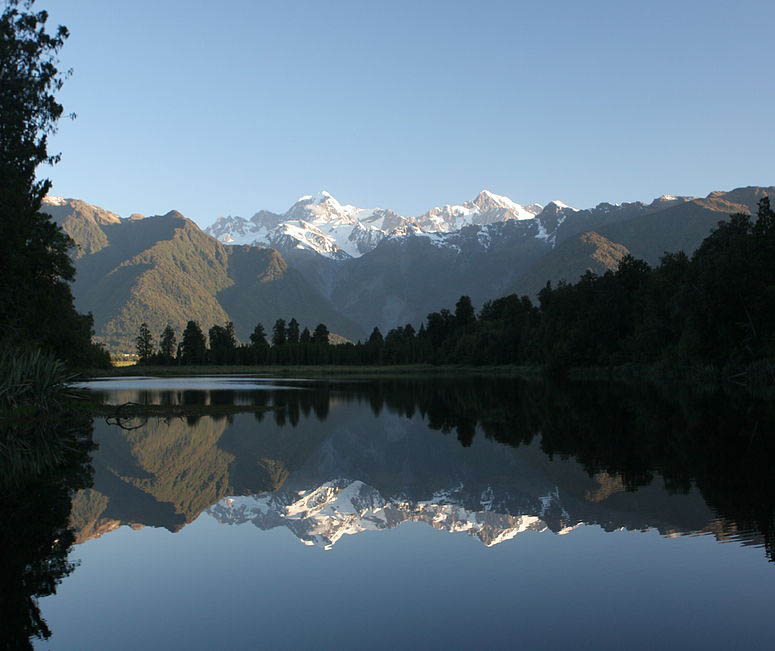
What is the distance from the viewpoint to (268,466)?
33.3 m

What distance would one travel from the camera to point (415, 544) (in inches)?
757

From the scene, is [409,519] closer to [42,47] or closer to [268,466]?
[268,466]

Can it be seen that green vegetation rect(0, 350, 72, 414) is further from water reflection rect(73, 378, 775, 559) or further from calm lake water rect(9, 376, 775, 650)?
calm lake water rect(9, 376, 775, 650)

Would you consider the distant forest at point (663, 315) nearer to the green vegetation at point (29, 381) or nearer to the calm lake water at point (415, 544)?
the calm lake water at point (415, 544)

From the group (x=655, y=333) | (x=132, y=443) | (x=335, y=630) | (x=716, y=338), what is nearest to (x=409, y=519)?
(x=335, y=630)

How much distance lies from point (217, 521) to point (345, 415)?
38681 mm

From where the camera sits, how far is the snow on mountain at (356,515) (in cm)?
2052

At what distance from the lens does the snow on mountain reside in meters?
20.5

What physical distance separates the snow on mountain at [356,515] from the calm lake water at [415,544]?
0.12 meters

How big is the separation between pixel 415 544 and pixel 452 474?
11349mm

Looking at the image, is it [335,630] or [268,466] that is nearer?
[335,630]

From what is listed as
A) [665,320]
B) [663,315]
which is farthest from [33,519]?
[663,315]

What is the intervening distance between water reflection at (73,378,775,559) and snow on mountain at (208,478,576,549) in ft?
0.23

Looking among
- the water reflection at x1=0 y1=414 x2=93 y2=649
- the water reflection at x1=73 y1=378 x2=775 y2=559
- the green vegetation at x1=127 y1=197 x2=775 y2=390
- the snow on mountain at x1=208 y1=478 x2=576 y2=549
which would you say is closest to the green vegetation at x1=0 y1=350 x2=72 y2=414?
the water reflection at x1=0 y1=414 x2=93 y2=649
